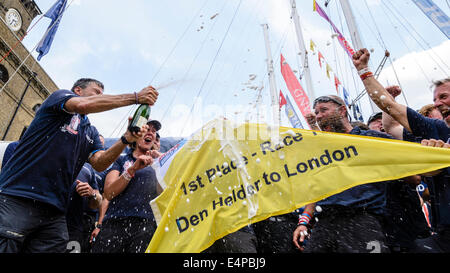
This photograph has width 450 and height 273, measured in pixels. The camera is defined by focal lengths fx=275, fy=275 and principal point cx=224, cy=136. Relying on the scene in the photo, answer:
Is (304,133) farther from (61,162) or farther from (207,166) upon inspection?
(61,162)

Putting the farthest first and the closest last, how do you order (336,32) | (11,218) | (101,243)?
(336,32) < (101,243) < (11,218)

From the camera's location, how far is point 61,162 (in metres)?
2.54

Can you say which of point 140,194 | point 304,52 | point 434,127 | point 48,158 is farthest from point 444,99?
point 304,52

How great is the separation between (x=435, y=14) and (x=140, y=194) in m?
6.12

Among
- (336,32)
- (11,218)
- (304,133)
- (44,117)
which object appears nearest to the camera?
(11,218)

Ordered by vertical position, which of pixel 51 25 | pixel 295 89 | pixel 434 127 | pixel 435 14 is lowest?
pixel 434 127

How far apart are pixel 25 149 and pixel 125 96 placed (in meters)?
1.01

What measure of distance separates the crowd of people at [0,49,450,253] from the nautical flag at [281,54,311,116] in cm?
529

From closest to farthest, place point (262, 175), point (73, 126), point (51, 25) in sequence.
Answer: point (262, 175) → point (73, 126) → point (51, 25)

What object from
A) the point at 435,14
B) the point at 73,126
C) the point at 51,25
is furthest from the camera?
the point at 51,25

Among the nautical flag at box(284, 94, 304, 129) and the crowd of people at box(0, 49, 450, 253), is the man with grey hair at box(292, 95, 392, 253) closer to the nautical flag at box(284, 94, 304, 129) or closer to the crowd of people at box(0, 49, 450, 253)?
the crowd of people at box(0, 49, 450, 253)

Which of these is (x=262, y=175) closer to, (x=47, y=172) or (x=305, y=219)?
(x=305, y=219)

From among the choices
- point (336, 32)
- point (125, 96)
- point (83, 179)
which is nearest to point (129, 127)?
point (125, 96)

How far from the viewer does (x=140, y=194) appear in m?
3.04
